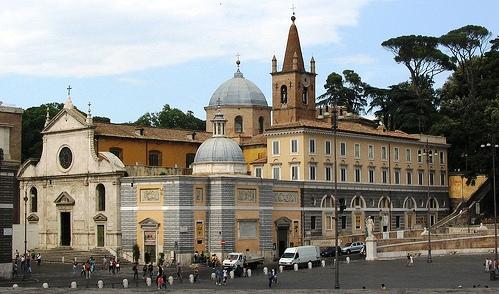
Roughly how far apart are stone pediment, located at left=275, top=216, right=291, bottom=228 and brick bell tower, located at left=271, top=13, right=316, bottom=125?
1254 cm

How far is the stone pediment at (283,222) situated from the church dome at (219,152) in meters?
6.45

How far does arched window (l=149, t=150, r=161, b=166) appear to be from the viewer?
87.9m

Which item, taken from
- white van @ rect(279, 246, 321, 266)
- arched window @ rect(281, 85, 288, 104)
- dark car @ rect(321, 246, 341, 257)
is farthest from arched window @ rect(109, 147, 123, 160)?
white van @ rect(279, 246, 321, 266)

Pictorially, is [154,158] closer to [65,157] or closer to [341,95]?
[65,157]

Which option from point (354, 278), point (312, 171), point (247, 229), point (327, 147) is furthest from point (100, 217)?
point (354, 278)

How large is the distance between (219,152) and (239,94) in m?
24.3

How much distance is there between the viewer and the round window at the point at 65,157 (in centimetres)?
8488

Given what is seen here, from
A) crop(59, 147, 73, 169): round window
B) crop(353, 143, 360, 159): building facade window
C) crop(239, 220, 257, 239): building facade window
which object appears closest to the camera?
crop(239, 220, 257, 239): building facade window

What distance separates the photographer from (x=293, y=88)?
9344cm

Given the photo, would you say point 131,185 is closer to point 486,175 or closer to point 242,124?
point 242,124

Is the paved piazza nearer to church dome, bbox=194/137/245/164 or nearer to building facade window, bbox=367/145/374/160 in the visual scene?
church dome, bbox=194/137/245/164

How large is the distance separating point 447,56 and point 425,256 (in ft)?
166

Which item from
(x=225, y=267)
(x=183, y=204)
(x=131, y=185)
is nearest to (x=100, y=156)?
(x=131, y=185)

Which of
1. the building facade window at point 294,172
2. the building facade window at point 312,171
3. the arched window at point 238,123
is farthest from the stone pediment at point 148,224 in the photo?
the arched window at point 238,123
